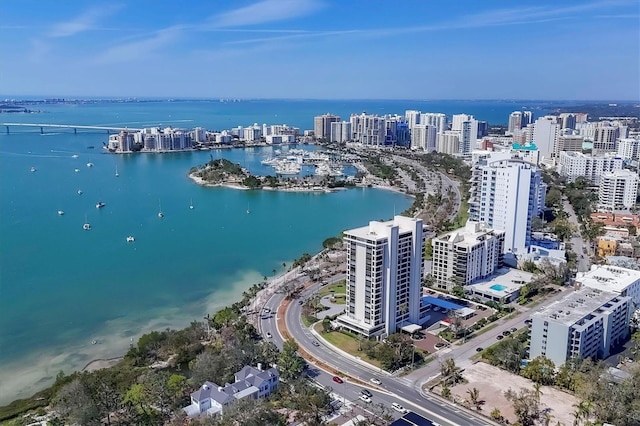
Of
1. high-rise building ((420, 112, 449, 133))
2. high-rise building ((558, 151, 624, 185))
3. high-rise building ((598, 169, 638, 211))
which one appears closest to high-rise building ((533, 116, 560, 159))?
high-rise building ((558, 151, 624, 185))

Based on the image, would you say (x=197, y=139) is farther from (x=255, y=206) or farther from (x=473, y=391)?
(x=473, y=391)

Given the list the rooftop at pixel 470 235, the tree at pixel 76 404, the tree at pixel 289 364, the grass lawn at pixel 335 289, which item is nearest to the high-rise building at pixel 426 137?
the rooftop at pixel 470 235

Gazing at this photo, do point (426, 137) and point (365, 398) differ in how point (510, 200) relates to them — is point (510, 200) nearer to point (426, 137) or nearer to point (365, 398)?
point (365, 398)

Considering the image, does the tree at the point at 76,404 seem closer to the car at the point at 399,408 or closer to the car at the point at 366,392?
the car at the point at 366,392

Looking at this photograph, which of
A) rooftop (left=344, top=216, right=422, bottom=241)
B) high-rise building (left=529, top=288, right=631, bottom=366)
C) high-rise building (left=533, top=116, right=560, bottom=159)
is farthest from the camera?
high-rise building (left=533, top=116, right=560, bottom=159)

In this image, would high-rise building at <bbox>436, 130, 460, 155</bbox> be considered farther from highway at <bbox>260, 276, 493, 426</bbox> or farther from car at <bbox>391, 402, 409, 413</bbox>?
car at <bbox>391, 402, 409, 413</bbox>

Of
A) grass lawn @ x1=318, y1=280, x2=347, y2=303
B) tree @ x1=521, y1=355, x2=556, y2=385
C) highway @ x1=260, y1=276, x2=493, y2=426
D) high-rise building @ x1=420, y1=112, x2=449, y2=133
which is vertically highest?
high-rise building @ x1=420, y1=112, x2=449, y2=133

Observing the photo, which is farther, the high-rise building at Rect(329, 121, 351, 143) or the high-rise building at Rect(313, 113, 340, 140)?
the high-rise building at Rect(313, 113, 340, 140)

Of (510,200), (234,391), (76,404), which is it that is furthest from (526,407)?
(510,200)
